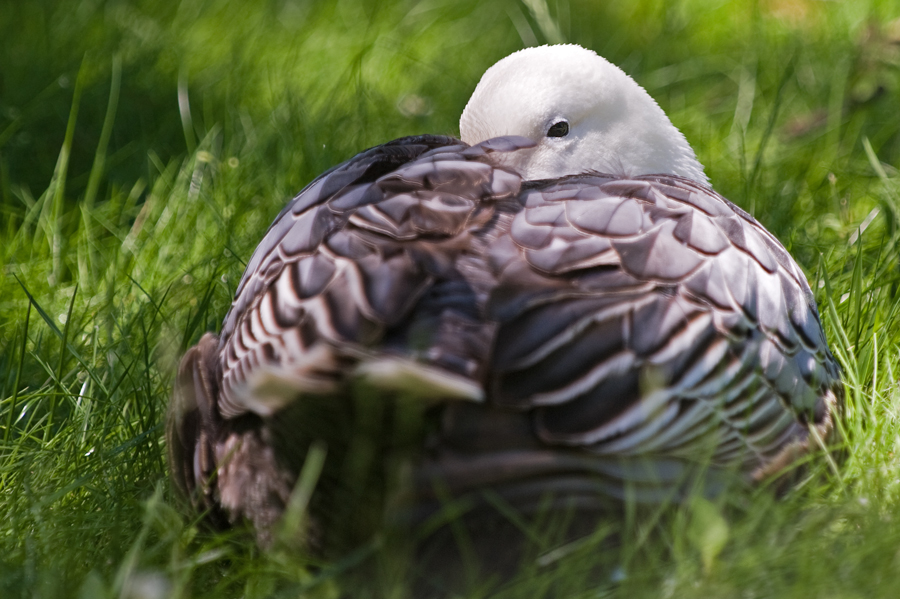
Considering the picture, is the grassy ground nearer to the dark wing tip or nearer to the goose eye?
the dark wing tip

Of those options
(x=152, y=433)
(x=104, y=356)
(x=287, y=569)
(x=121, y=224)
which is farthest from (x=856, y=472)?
(x=121, y=224)

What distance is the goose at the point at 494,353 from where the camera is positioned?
1546 millimetres

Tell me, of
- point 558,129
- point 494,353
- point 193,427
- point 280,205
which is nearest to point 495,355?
point 494,353

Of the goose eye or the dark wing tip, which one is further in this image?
the goose eye

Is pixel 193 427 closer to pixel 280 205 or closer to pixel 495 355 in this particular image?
pixel 495 355

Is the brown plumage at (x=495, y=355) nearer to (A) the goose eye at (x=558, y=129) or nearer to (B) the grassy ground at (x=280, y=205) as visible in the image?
(B) the grassy ground at (x=280, y=205)

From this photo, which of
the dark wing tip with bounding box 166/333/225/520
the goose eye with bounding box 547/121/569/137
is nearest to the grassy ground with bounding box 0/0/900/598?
the dark wing tip with bounding box 166/333/225/520

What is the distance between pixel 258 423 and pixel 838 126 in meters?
2.74

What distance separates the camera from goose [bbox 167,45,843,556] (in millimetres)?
1546

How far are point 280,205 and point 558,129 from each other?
3.59 feet

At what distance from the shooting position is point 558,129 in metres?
2.43

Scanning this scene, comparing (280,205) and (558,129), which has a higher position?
(558,129)

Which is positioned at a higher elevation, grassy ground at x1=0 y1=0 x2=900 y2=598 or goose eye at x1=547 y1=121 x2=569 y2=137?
goose eye at x1=547 y1=121 x2=569 y2=137

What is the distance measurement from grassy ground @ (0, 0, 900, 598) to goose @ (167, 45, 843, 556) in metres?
0.12
